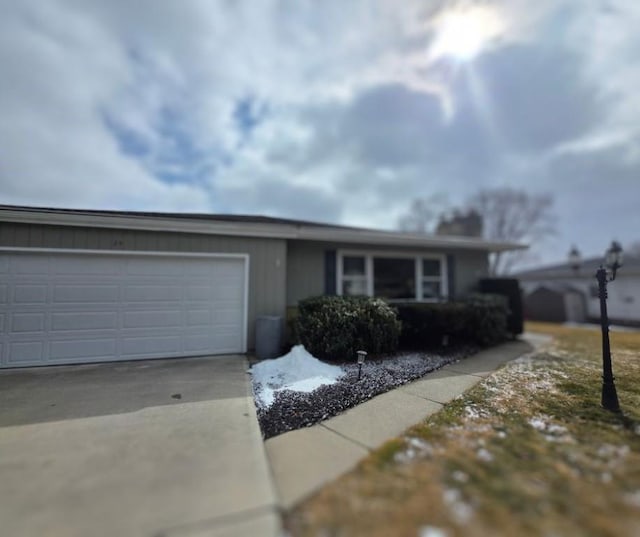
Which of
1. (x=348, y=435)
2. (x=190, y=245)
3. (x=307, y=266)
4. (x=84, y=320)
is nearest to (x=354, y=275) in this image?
(x=307, y=266)

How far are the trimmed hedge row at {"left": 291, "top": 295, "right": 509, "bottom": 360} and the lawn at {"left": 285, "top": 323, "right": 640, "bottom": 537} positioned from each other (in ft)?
7.59

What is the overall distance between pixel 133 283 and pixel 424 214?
2610 centimetres

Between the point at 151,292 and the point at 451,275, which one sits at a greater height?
the point at 451,275

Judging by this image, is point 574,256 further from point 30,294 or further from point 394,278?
point 30,294

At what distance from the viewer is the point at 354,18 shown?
6617mm

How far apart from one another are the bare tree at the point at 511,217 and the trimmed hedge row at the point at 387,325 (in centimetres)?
1833

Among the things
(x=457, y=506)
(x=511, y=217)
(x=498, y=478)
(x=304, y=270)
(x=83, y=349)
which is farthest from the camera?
(x=511, y=217)

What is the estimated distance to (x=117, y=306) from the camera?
6.02 m

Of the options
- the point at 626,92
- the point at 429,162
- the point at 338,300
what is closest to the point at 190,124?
the point at 338,300

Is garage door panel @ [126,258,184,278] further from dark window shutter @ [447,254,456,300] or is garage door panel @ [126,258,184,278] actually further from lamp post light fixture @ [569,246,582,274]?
lamp post light fixture @ [569,246,582,274]

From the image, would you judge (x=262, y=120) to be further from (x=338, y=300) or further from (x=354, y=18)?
(x=338, y=300)

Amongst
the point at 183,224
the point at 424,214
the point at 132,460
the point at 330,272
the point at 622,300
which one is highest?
the point at 424,214

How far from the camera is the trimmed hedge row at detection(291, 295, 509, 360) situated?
5.82m

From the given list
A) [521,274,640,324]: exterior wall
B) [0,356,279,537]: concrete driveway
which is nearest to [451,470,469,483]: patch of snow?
[0,356,279,537]: concrete driveway
